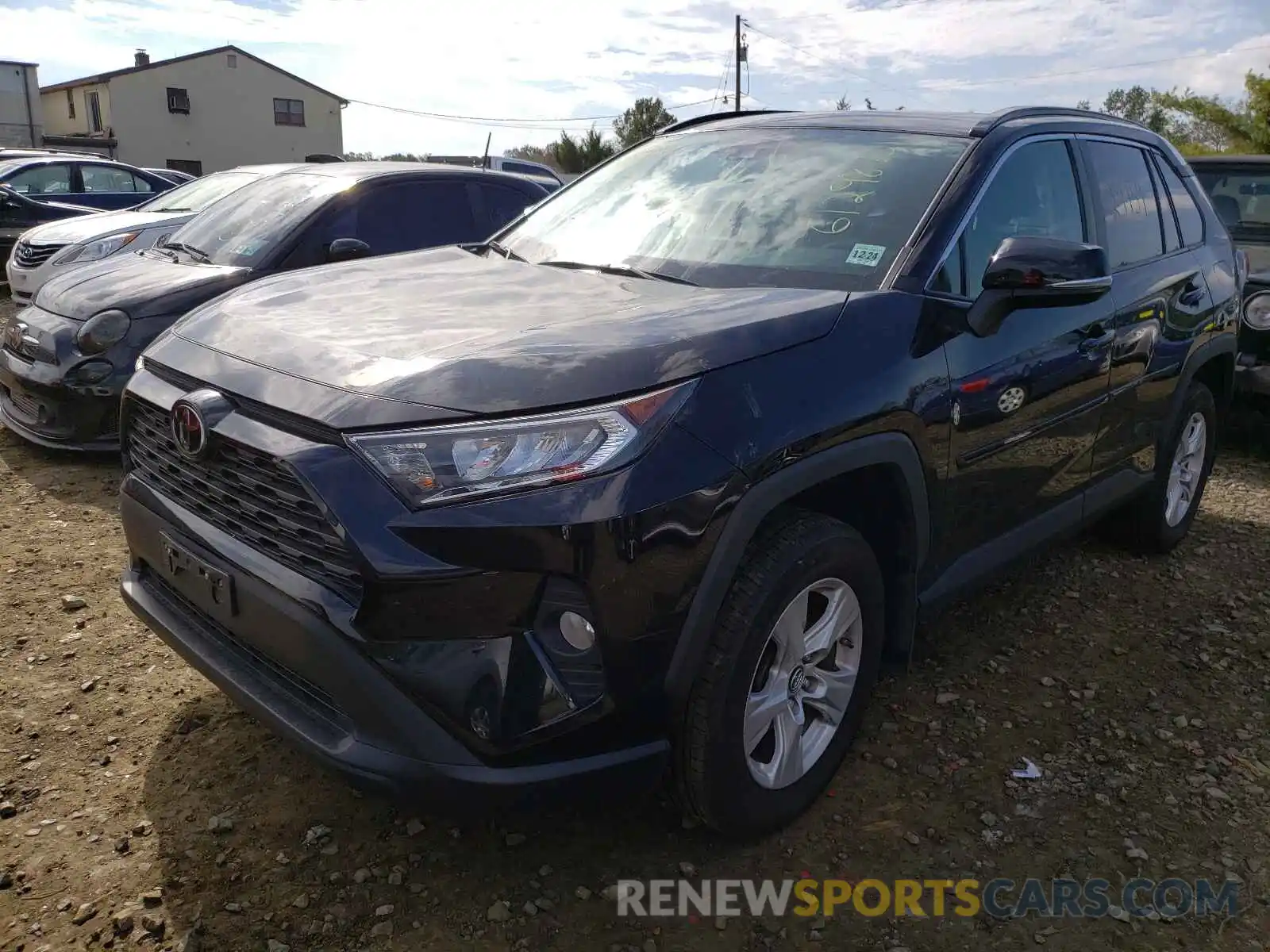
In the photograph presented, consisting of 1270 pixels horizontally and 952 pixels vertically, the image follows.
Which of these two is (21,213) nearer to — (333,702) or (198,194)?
(198,194)

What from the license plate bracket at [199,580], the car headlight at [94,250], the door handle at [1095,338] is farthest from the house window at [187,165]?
Result: the door handle at [1095,338]

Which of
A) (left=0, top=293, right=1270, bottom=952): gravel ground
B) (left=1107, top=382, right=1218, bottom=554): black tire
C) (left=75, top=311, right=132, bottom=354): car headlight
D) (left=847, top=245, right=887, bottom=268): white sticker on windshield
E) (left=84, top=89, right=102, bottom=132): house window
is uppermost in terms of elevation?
(left=84, top=89, right=102, bottom=132): house window

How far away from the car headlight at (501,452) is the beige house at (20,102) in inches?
1863

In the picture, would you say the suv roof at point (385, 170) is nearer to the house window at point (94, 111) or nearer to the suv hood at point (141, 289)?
the suv hood at point (141, 289)

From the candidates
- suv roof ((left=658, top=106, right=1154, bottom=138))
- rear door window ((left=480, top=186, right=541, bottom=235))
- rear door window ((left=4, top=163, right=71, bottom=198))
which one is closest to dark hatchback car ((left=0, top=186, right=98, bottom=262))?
rear door window ((left=4, top=163, right=71, bottom=198))

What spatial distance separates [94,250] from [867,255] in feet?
20.8

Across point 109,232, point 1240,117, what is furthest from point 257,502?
point 1240,117

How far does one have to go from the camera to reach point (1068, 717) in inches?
128

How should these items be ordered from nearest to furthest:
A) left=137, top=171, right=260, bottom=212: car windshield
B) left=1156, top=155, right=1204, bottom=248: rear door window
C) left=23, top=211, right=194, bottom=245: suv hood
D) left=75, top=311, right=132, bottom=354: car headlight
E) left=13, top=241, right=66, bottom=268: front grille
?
left=1156, top=155, right=1204, bottom=248: rear door window → left=75, top=311, right=132, bottom=354: car headlight → left=23, top=211, right=194, bottom=245: suv hood → left=137, top=171, right=260, bottom=212: car windshield → left=13, top=241, right=66, bottom=268: front grille

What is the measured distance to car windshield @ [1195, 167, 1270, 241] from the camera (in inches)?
273

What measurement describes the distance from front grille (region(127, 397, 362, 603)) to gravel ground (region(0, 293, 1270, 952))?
60cm

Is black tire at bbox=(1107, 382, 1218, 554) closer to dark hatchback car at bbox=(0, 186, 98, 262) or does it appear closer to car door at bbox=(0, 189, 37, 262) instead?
dark hatchback car at bbox=(0, 186, 98, 262)

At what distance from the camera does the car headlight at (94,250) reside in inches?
275

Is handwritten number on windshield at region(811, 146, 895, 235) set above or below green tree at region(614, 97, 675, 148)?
below
